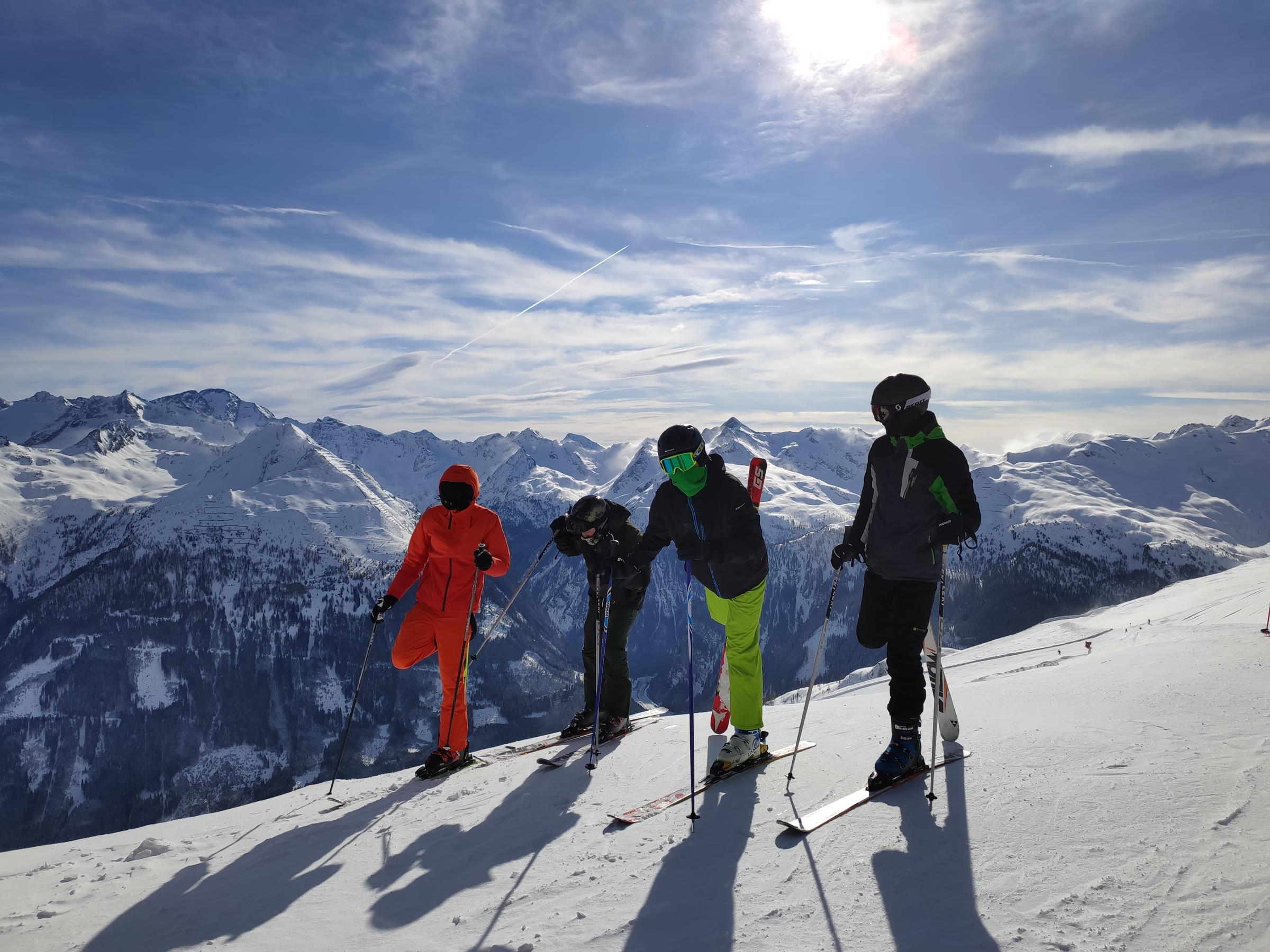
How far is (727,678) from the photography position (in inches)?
287

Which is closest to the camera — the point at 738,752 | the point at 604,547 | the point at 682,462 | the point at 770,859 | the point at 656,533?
the point at 770,859

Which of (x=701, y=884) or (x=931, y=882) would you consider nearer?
(x=931, y=882)

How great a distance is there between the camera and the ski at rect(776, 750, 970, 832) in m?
4.81

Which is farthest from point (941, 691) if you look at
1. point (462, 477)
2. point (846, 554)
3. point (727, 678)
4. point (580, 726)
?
point (462, 477)

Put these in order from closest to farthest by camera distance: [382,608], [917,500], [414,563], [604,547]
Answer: [917,500] → [382,608] → [604,547] → [414,563]

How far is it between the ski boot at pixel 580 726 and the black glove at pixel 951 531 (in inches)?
216

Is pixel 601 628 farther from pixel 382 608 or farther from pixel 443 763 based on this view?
pixel 382 608

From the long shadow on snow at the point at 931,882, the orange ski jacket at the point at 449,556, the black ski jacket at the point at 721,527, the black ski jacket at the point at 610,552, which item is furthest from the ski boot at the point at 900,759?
the orange ski jacket at the point at 449,556

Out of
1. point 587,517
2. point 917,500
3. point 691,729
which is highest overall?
point 587,517

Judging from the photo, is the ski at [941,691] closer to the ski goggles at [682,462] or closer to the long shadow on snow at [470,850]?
the ski goggles at [682,462]

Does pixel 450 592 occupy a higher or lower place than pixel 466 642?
higher

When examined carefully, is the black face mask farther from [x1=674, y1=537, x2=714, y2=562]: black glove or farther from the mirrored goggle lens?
[x1=674, y1=537, x2=714, y2=562]: black glove

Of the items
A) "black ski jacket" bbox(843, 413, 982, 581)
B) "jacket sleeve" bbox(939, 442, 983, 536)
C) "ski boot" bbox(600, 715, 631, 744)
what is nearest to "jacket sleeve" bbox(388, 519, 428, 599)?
"ski boot" bbox(600, 715, 631, 744)

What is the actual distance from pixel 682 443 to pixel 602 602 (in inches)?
122
